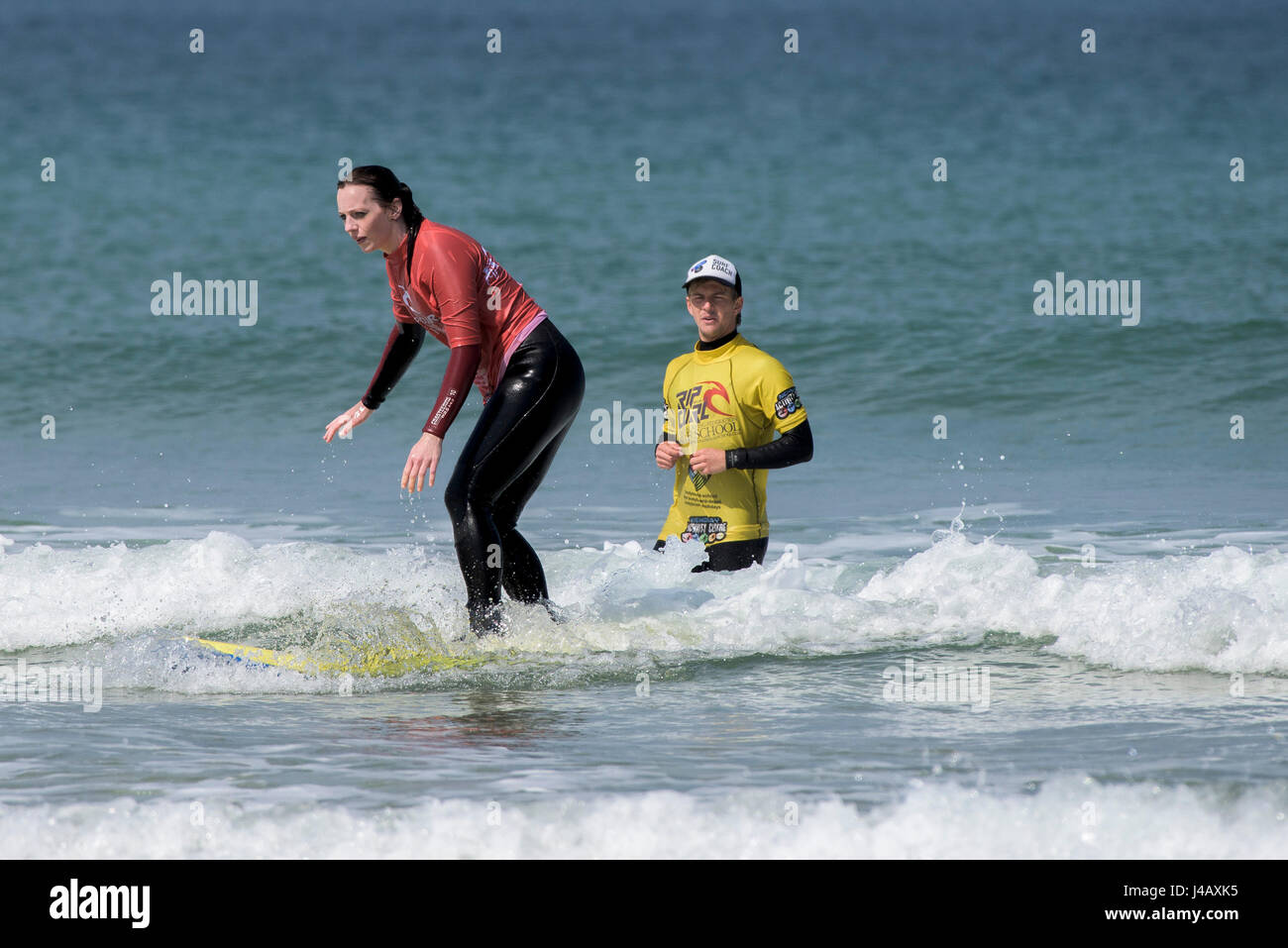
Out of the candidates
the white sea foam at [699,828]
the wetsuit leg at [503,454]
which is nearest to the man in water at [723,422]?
the wetsuit leg at [503,454]

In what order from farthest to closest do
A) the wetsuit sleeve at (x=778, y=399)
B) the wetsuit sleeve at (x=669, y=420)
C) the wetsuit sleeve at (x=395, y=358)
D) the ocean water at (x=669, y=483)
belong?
the wetsuit sleeve at (x=669, y=420) → the wetsuit sleeve at (x=778, y=399) → the wetsuit sleeve at (x=395, y=358) → the ocean water at (x=669, y=483)

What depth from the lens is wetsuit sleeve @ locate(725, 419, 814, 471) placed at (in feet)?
20.0

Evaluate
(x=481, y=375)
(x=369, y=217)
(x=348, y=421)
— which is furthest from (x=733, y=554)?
(x=369, y=217)

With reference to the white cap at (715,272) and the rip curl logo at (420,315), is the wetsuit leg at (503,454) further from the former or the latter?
the white cap at (715,272)

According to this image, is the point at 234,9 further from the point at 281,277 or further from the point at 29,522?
the point at 29,522

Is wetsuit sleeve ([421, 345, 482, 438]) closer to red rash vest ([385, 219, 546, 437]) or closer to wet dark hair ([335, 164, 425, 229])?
red rash vest ([385, 219, 546, 437])

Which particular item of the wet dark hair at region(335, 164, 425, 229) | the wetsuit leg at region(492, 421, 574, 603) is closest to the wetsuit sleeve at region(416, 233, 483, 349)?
the wet dark hair at region(335, 164, 425, 229)

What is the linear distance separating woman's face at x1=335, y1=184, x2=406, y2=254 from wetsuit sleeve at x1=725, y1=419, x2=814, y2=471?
1626 millimetres

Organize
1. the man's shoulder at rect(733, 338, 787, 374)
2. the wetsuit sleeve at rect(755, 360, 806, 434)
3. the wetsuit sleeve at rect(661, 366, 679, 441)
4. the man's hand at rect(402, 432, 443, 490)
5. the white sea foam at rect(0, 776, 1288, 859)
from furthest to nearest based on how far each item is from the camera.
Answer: the wetsuit sleeve at rect(661, 366, 679, 441) < the man's shoulder at rect(733, 338, 787, 374) < the wetsuit sleeve at rect(755, 360, 806, 434) < the man's hand at rect(402, 432, 443, 490) < the white sea foam at rect(0, 776, 1288, 859)

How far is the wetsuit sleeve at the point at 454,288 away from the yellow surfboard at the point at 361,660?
48.5 inches

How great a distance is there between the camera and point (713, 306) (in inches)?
250

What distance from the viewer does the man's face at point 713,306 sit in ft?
20.6

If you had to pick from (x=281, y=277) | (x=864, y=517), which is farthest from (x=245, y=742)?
(x=281, y=277)
